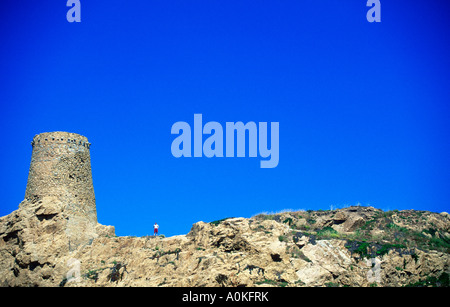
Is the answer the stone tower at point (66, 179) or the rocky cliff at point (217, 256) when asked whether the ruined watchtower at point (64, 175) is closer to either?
the stone tower at point (66, 179)

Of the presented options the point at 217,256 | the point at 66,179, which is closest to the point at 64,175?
→ the point at 66,179

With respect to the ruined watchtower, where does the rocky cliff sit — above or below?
below

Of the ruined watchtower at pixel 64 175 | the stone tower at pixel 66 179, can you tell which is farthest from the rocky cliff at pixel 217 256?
the ruined watchtower at pixel 64 175

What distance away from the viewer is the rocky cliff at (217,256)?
24.8 metres

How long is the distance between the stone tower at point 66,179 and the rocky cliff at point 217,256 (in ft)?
1.62

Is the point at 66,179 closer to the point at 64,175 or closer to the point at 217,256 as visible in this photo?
the point at 64,175

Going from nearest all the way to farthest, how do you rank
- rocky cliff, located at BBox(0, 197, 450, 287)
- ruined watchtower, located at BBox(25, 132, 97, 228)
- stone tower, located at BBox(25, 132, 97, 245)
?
1. rocky cliff, located at BBox(0, 197, 450, 287)
2. stone tower, located at BBox(25, 132, 97, 245)
3. ruined watchtower, located at BBox(25, 132, 97, 228)

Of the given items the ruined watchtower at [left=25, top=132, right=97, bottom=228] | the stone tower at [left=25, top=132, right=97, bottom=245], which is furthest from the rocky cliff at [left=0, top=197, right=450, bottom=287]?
the ruined watchtower at [left=25, top=132, right=97, bottom=228]

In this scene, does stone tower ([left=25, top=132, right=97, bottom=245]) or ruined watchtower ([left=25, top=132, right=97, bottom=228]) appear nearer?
stone tower ([left=25, top=132, right=97, bottom=245])

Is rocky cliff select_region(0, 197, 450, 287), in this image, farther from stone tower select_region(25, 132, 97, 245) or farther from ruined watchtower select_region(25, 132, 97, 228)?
ruined watchtower select_region(25, 132, 97, 228)

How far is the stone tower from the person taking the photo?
28672 millimetres

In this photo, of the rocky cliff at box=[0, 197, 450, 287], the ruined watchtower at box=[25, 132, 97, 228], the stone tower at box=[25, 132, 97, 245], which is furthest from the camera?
the ruined watchtower at box=[25, 132, 97, 228]

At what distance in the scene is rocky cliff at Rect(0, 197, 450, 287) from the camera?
24.8 metres
